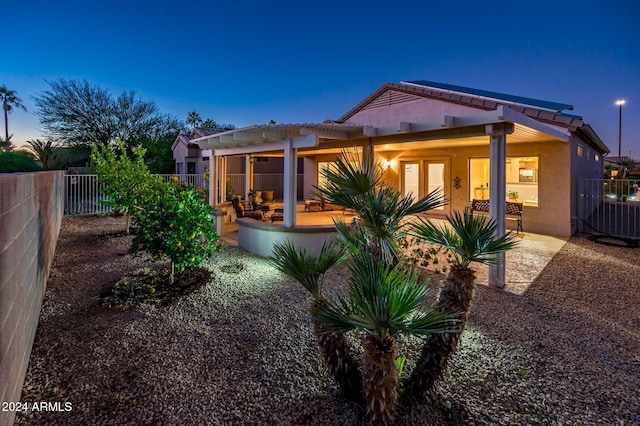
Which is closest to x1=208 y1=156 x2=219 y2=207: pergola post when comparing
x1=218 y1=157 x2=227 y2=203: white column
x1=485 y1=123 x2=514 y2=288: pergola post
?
x1=218 y1=157 x2=227 y2=203: white column

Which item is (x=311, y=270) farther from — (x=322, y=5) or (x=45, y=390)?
(x=322, y=5)

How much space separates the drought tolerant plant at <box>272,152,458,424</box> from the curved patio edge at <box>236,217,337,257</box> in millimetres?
4189

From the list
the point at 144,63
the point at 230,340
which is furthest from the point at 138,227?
the point at 144,63

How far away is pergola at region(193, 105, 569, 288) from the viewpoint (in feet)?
19.5

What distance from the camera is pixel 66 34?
15961 millimetres

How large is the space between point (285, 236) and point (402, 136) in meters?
3.71

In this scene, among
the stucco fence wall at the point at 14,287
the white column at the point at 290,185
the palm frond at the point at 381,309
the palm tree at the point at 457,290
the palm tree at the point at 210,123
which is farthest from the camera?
the palm tree at the point at 210,123

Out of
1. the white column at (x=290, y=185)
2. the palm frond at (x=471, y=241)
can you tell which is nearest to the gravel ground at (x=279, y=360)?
the palm frond at (x=471, y=241)

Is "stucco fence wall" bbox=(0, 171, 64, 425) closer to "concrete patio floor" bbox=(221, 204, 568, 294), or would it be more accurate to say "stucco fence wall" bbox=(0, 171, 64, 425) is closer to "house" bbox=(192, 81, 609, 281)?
"concrete patio floor" bbox=(221, 204, 568, 294)

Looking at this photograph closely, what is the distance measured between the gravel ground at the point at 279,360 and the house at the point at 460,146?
6.96 ft

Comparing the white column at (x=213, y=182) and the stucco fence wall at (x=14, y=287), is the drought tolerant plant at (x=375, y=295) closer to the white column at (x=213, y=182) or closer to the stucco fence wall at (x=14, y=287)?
the stucco fence wall at (x=14, y=287)

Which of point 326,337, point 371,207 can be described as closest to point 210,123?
point 371,207

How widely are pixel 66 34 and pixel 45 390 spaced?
63.5ft

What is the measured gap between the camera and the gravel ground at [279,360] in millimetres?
2768
